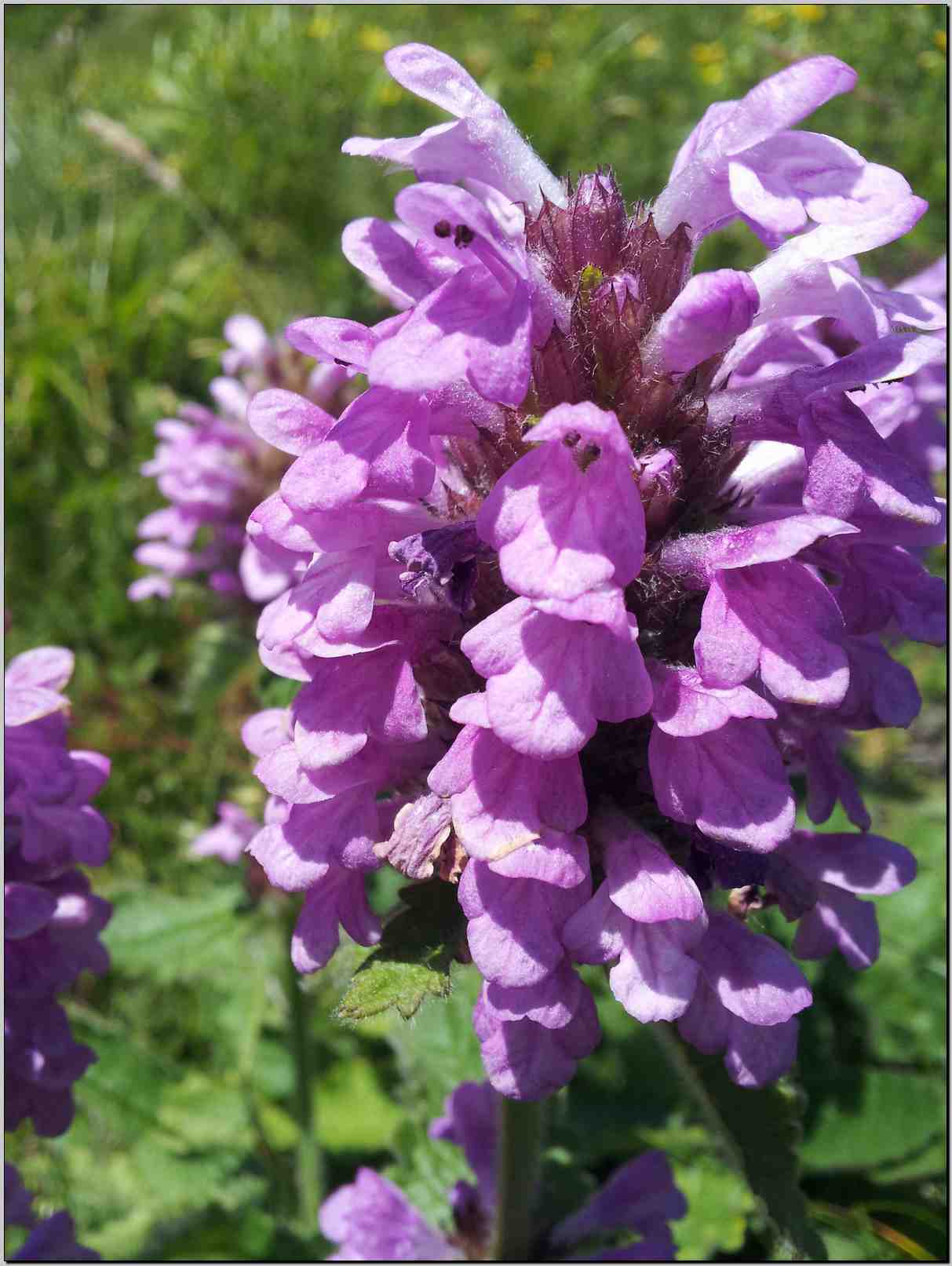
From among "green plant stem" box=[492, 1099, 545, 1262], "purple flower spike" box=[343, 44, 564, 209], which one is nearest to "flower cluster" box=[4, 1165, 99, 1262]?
"green plant stem" box=[492, 1099, 545, 1262]

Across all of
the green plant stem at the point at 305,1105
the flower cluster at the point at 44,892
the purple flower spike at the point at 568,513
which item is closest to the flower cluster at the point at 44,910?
the flower cluster at the point at 44,892

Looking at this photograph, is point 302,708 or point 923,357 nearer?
point 923,357

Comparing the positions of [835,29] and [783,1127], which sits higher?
[835,29]

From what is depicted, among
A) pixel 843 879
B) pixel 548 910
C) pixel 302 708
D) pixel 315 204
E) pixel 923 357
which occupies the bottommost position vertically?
pixel 315 204

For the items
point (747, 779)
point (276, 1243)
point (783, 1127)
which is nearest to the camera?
point (747, 779)

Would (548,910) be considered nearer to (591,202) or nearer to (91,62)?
(591,202)

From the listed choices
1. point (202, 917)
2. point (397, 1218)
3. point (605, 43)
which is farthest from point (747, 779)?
point (605, 43)

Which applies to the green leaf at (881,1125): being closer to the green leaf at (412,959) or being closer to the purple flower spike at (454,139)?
the green leaf at (412,959)
